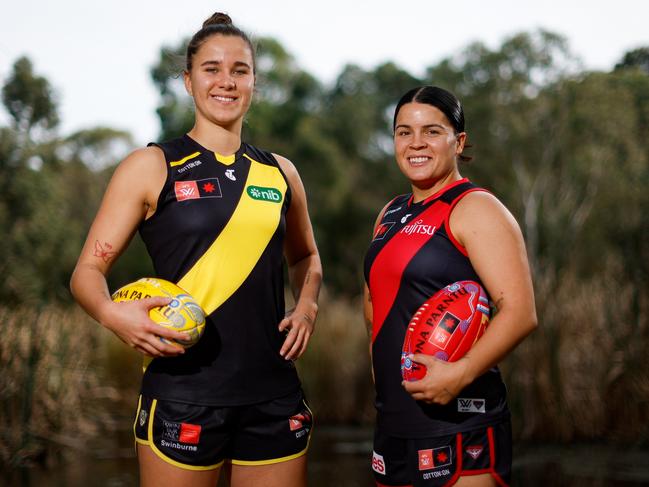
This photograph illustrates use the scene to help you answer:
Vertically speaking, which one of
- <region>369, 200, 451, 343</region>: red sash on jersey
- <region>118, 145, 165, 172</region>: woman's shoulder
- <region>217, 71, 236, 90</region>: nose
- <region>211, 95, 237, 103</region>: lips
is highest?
<region>217, 71, 236, 90</region>: nose

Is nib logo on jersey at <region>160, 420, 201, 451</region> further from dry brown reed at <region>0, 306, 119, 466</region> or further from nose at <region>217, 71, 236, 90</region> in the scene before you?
dry brown reed at <region>0, 306, 119, 466</region>

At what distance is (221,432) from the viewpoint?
316 centimetres

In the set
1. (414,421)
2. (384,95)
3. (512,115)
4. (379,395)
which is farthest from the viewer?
(384,95)

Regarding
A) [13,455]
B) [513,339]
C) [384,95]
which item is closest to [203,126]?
[513,339]

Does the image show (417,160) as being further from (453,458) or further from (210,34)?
(453,458)

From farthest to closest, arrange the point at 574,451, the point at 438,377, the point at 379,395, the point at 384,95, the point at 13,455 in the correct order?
the point at 384,95 < the point at 574,451 < the point at 13,455 < the point at 379,395 < the point at 438,377

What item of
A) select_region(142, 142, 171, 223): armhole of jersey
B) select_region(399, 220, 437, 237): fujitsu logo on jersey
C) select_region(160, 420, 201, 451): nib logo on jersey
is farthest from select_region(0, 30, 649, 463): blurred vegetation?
select_region(160, 420, 201, 451): nib logo on jersey

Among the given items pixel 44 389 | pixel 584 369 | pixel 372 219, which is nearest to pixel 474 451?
pixel 584 369

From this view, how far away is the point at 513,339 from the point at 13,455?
5.56 metres

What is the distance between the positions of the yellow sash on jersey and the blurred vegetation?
87 centimetres

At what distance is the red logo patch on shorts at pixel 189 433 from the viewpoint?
10.1 feet

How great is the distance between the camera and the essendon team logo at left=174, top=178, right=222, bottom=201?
3250mm

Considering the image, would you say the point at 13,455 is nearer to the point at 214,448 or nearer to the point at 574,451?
the point at 214,448

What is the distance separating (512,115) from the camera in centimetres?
3481
